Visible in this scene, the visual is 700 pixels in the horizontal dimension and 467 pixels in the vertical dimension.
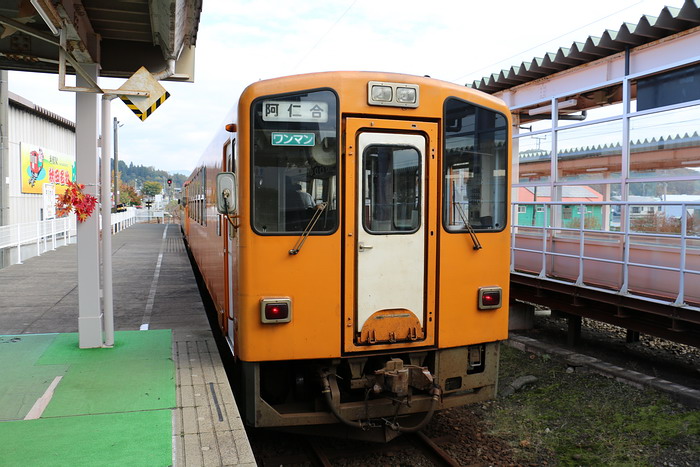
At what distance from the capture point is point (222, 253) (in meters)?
6.10

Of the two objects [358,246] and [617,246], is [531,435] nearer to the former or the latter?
[358,246]

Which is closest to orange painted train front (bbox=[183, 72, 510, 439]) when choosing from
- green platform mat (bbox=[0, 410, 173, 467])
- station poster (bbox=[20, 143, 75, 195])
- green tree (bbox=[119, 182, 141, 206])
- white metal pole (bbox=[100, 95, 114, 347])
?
green platform mat (bbox=[0, 410, 173, 467])

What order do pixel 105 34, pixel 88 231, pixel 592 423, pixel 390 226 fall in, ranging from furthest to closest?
pixel 105 34 → pixel 88 231 → pixel 592 423 → pixel 390 226

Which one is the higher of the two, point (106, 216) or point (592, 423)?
point (106, 216)

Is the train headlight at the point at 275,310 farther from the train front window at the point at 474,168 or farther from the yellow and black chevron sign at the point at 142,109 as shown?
the yellow and black chevron sign at the point at 142,109

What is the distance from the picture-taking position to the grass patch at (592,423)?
5.08 m

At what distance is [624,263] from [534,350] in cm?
205

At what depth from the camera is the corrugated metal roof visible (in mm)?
6893

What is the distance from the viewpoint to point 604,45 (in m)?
7.95

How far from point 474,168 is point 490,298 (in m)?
1.14

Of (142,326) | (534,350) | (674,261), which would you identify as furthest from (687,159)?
(142,326)

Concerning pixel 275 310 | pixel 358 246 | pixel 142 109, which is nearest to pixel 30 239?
pixel 142 109

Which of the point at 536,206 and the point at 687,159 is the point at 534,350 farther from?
the point at 687,159

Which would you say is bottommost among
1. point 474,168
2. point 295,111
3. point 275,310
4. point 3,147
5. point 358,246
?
point 275,310
